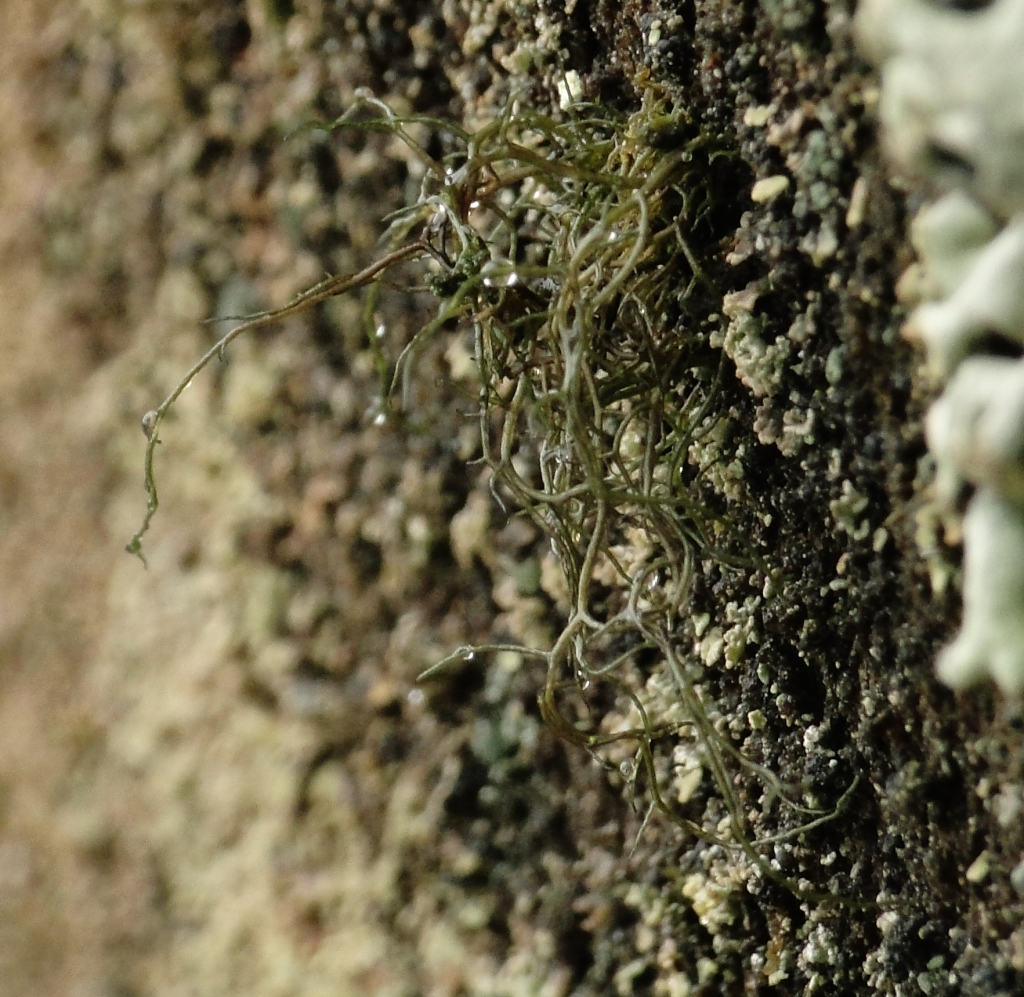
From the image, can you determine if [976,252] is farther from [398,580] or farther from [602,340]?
[398,580]

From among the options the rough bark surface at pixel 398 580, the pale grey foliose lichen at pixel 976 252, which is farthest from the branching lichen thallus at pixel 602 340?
the pale grey foliose lichen at pixel 976 252

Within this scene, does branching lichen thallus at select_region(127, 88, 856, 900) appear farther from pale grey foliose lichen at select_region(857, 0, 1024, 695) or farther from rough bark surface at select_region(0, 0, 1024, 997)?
pale grey foliose lichen at select_region(857, 0, 1024, 695)

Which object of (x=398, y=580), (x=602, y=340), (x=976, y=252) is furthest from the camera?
(x=398, y=580)

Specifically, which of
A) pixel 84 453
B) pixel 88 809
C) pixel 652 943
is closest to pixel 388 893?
pixel 652 943

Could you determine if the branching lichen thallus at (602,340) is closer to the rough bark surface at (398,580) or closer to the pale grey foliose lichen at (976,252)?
the rough bark surface at (398,580)

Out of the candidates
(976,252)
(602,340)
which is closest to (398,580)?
(602,340)

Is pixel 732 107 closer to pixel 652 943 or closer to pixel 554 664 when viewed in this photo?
pixel 554 664

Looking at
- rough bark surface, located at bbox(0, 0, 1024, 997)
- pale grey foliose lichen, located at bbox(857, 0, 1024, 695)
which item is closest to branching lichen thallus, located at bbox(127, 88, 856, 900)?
rough bark surface, located at bbox(0, 0, 1024, 997)

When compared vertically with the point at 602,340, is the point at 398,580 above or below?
below
